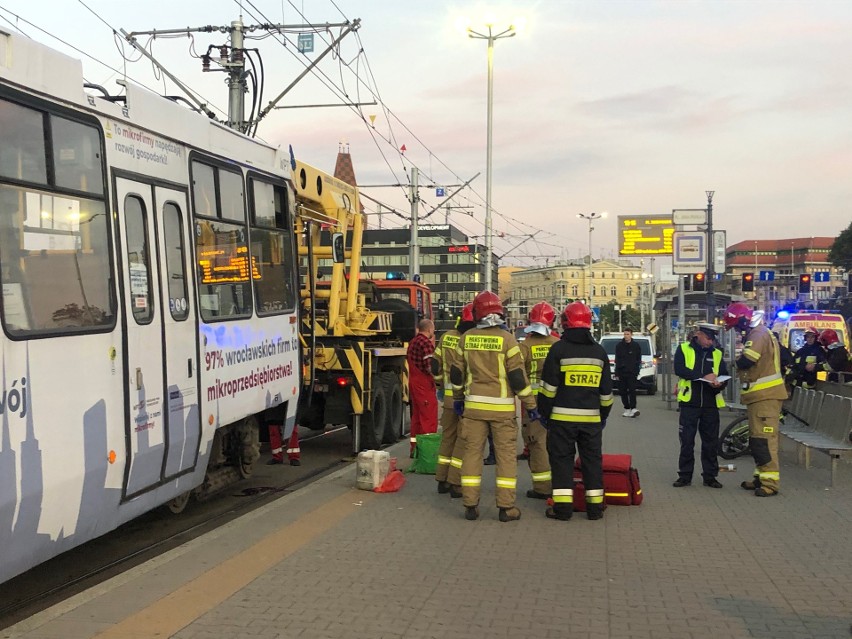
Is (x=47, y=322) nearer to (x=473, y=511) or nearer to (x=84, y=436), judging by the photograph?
(x=84, y=436)

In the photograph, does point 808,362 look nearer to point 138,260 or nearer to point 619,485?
point 619,485

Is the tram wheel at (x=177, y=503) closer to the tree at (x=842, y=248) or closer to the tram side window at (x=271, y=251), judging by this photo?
the tram side window at (x=271, y=251)

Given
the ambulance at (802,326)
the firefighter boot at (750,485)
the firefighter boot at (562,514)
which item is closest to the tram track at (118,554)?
the firefighter boot at (562,514)

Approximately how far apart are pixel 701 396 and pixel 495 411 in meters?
2.70

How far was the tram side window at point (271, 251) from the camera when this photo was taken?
8219 mm

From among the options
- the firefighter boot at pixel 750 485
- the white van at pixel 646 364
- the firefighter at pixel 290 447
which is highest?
the firefighter at pixel 290 447

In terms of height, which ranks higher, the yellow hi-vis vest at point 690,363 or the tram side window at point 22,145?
the tram side window at point 22,145

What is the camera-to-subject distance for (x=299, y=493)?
8727 mm

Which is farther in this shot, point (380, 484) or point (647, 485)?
point (647, 485)

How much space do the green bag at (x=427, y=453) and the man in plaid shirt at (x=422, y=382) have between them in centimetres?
63

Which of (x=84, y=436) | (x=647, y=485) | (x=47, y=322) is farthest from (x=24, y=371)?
(x=647, y=485)

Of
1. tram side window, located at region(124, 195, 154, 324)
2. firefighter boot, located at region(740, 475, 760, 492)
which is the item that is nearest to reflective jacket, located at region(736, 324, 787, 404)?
firefighter boot, located at region(740, 475, 760, 492)

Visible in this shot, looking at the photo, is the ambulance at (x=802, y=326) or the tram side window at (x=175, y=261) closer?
the tram side window at (x=175, y=261)

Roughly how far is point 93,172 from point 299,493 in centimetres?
430
